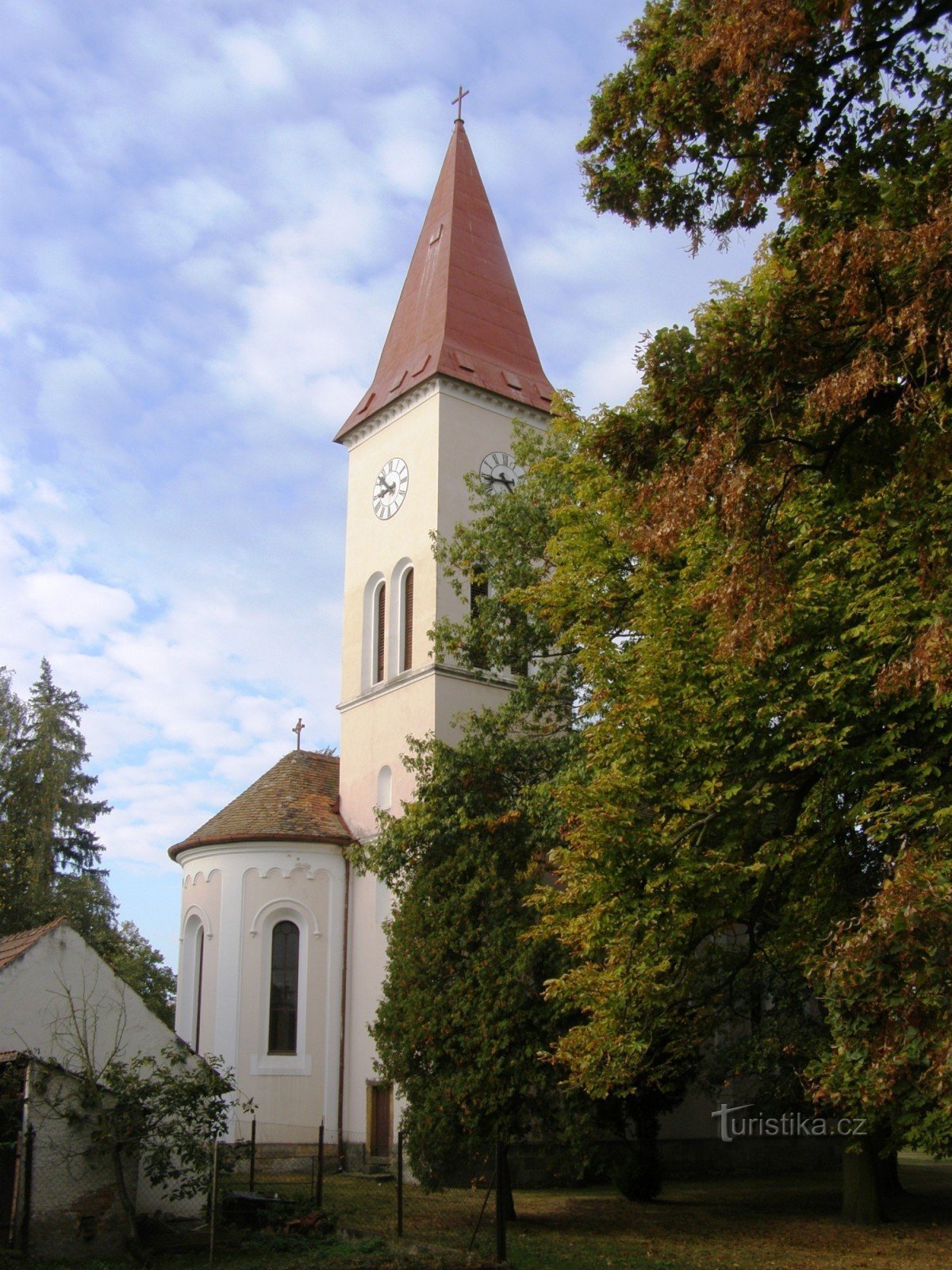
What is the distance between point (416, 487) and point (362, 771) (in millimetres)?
6460

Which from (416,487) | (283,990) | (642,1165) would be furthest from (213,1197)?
(416,487)

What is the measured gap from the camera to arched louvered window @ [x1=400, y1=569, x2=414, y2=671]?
2655 centimetres

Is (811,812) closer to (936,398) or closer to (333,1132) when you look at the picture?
(936,398)

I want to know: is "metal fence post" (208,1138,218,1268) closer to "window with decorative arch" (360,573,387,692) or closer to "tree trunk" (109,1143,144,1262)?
"tree trunk" (109,1143,144,1262)

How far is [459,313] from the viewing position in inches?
1146

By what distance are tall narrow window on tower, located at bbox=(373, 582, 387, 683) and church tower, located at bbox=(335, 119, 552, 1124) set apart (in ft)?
0.10

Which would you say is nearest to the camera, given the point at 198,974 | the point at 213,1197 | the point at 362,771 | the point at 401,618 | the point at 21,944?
the point at 213,1197

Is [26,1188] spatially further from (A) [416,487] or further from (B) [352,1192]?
(A) [416,487]

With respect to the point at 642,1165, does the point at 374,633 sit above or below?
above

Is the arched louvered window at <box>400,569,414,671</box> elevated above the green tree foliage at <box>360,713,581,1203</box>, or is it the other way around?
the arched louvered window at <box>400,569,414,671</box>

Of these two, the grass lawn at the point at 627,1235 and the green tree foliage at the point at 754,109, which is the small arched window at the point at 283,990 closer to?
the grass lawn at the point at 627,1235

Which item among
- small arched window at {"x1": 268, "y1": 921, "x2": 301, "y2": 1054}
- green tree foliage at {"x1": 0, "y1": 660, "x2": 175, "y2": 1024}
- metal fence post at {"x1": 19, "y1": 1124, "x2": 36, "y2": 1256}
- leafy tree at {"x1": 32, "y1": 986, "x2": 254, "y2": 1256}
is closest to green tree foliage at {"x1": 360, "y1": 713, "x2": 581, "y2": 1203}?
leafy tree at {"x1": 32, "y1": 986, "x2": 254, "y2": 1256}

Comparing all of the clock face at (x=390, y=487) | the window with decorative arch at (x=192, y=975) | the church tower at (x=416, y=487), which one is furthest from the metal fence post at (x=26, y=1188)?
the clock face at (x=390, y=487)

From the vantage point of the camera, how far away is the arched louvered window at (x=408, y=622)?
26.5 m
